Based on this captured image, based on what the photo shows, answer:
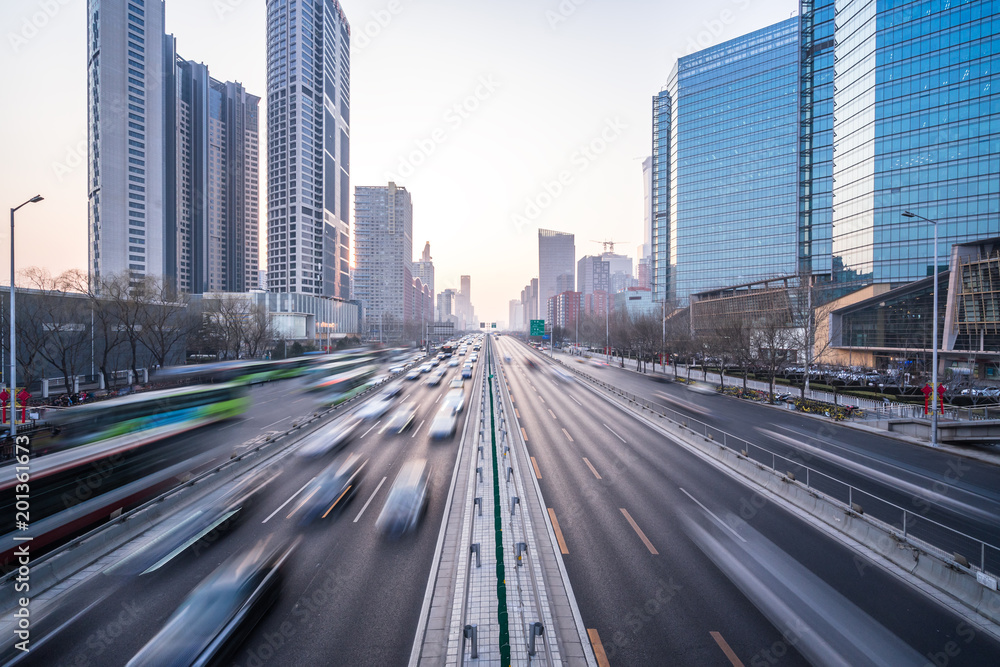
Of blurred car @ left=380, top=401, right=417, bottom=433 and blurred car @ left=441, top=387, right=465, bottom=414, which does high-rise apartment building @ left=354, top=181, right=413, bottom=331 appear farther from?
blurred car @ left=380, top=401, right=417, bottom=433

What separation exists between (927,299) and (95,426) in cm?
7027

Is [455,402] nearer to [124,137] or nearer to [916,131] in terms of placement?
[916,131]

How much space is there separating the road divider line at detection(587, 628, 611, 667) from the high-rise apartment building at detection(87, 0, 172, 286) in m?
106

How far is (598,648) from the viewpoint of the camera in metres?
7.54

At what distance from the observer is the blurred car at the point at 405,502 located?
40.7 ft

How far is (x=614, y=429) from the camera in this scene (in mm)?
24594

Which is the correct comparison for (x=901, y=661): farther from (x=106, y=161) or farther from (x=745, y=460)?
(x=106, y=161)

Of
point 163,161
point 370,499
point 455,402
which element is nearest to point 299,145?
point 163,161

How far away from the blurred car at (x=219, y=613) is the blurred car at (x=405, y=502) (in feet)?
9.79

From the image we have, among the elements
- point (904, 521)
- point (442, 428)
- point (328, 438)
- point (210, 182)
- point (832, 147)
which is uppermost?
point (210, 182)

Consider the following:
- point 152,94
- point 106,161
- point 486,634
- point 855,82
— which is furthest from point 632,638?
point 152,94

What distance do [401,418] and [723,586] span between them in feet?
71.2

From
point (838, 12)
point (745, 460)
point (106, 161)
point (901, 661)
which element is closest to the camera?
point (901, 661)

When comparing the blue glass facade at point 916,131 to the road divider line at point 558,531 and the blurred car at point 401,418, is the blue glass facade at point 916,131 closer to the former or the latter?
the blurred car at point 401,418
